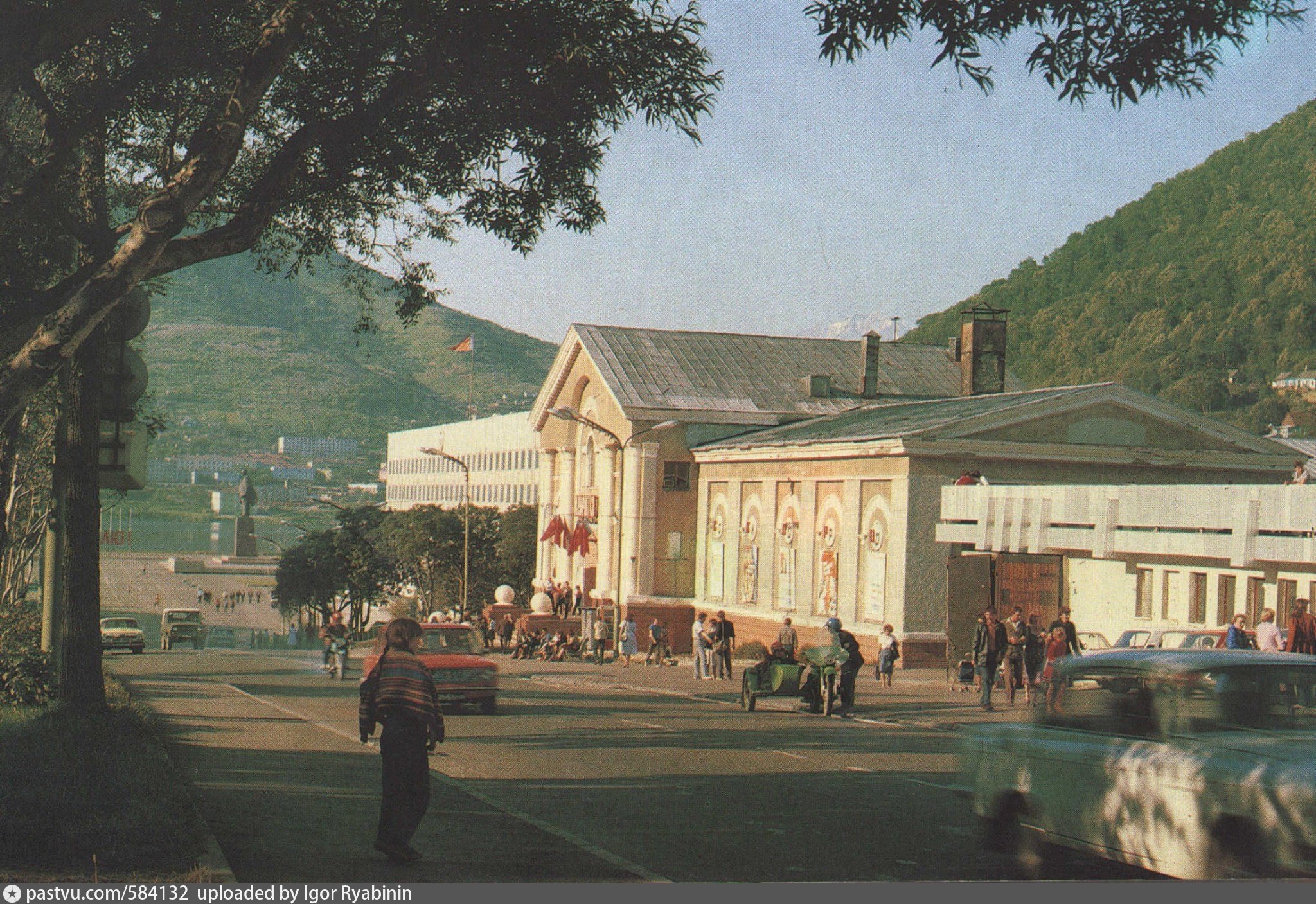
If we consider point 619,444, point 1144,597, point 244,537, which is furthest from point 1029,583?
point 244,537

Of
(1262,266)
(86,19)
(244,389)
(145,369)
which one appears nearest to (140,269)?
(86,19)

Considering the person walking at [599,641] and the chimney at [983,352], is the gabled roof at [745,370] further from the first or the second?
the person walking at [599,641]

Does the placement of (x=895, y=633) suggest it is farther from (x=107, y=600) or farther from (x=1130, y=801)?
(x=107, y=600)

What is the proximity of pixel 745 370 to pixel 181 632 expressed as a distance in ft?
105

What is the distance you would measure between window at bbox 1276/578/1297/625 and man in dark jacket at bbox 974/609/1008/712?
187 inches

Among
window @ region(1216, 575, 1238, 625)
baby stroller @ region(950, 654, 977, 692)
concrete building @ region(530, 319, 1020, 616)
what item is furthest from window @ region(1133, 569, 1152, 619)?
concrete building @ region(530, 319, 1020, 616)

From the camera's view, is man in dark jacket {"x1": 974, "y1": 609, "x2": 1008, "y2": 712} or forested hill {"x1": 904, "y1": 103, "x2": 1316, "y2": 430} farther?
man in dark jacket {"x1": 974, "y1": 609, "x2": 1008, "y2": 712}

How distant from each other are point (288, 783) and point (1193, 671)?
28.3 ft

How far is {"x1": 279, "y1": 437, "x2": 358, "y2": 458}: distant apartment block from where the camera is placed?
128 m

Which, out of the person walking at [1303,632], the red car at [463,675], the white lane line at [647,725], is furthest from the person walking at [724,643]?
the person walking at [1303,632]

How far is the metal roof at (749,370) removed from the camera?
52.5 meters

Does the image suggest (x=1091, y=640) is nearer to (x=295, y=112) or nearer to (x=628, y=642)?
(x=628, y=642)

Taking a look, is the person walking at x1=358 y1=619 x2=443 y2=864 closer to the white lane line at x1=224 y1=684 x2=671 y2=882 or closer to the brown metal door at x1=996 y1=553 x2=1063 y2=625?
the white lane line at x1=224 y1=684 x2=671 y2=882

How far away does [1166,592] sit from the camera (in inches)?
1143
